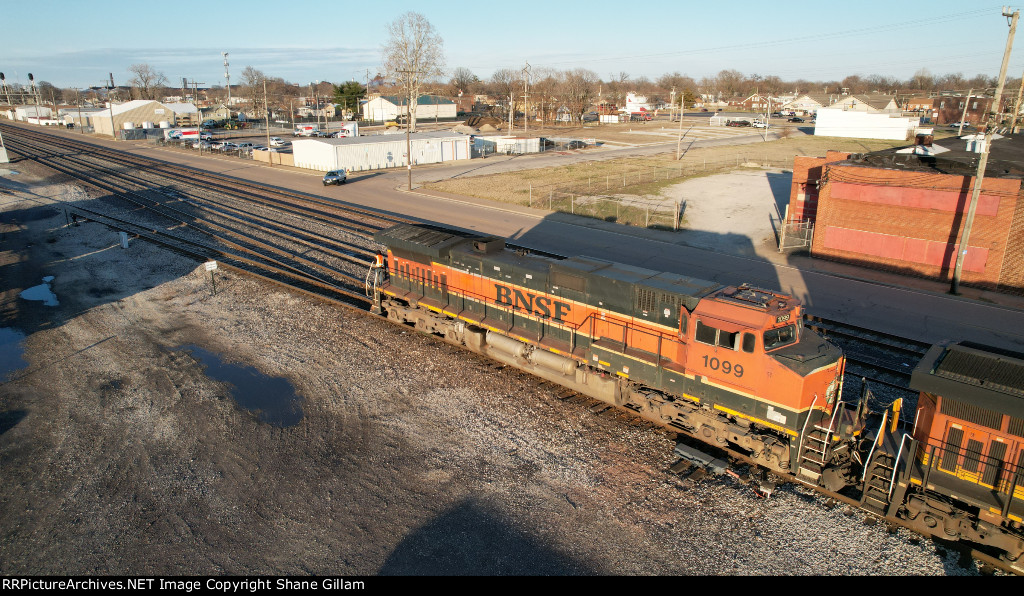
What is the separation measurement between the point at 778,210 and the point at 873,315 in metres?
21.5

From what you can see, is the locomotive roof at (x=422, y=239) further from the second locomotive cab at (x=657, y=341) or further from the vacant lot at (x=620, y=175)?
the vacant lot at (x=620, y=175)

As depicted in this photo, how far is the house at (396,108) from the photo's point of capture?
130250 mm

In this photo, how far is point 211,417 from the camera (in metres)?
15.5

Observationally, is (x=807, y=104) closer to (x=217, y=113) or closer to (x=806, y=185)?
(x=806, y=185)

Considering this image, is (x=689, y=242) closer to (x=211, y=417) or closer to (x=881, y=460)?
(x=881, y=460)

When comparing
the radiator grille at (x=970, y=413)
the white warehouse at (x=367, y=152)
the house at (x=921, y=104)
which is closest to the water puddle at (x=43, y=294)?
the radiator grille at (x=970, y=413)

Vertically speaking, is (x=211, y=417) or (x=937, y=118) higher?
(x=937, y=118)

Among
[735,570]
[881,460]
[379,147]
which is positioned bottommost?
[735,570]

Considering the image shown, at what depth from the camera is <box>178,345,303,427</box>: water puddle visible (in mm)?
15711

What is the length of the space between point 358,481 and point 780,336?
9.76 metres

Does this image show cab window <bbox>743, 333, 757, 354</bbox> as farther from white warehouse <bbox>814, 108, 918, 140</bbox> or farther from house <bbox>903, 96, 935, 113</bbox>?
house <bbox>903, 96, 935, 113</bbox>

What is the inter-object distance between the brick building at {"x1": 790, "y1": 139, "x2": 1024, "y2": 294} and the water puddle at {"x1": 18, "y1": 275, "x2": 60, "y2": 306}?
1428 inches

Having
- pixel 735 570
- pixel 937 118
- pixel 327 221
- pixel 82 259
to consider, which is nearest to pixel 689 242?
pixel 327 221

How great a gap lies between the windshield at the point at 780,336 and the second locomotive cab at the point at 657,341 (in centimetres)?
3
